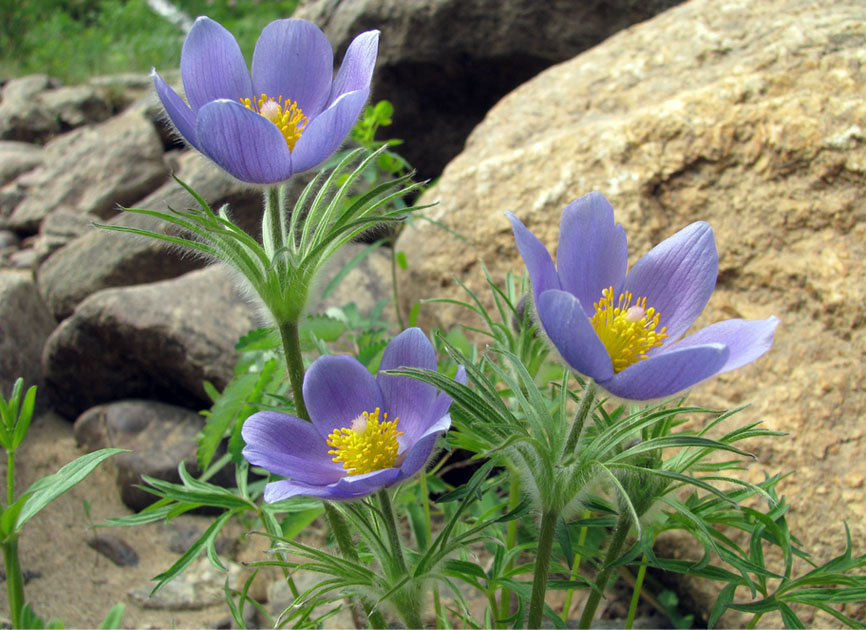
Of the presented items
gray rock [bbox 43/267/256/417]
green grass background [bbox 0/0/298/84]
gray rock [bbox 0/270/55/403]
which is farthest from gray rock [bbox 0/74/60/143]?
gray rock [bbox 43/267/256/417]

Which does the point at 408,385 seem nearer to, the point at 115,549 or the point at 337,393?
the point at 337,393

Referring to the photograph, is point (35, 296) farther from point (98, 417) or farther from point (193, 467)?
point (193, 467)

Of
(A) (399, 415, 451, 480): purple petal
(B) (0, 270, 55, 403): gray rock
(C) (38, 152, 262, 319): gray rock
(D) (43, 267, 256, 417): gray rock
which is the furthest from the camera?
(C) (38, 152, 262, 319): gray rock

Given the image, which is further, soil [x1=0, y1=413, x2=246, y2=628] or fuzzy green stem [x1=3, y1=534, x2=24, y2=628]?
soil [x1=0, y1=413, x2=246, y2=628]

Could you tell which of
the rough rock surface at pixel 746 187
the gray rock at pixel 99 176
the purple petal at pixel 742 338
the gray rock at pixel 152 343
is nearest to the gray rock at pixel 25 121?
the gray rock at pixel 99 176

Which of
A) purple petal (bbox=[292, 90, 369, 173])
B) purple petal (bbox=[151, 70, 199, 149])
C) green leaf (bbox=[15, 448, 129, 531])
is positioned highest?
purple petal (bbox=[151, 70, 199, 149])

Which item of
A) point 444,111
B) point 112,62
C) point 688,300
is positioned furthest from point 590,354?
point 112,62

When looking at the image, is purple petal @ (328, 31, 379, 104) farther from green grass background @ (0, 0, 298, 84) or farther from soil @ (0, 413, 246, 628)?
green grass background @ (0, 0, 298, 84)

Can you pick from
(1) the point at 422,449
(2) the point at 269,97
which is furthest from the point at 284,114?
(1) the point at 422,449
